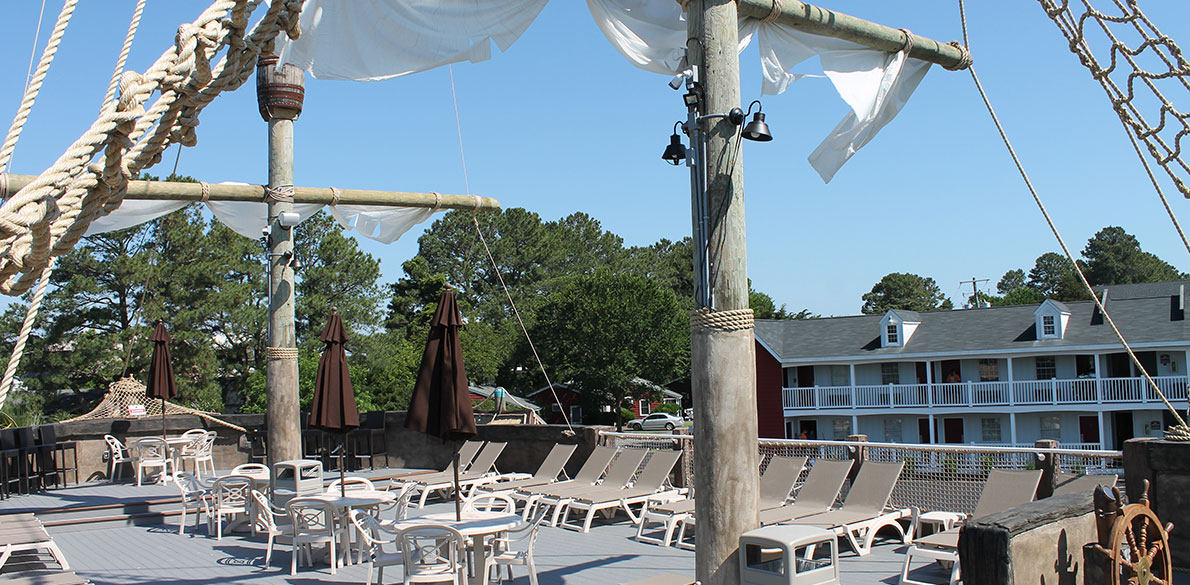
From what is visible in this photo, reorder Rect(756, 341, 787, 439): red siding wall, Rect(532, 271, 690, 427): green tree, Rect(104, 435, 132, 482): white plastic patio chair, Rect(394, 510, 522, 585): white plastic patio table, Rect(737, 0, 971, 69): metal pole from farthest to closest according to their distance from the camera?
1. Rect(532, 271, 690, 427): green tree
2. Rect(756, 341, 787, 439): red siding wall
3. Rect(104, 435, 132, 482): white plastic patio chair
4. Rect(394, 510, 522, 585): white plastic patio table
5. Rect(737, 0, 971, 69): metal pole

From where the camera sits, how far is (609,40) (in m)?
6.50

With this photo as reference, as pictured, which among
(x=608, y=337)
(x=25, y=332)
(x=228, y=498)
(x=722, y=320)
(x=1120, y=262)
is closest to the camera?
(x=25, y=332)

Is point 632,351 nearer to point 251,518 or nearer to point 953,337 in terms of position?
point 953,337

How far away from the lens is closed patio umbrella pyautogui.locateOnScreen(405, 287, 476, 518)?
6.92 m

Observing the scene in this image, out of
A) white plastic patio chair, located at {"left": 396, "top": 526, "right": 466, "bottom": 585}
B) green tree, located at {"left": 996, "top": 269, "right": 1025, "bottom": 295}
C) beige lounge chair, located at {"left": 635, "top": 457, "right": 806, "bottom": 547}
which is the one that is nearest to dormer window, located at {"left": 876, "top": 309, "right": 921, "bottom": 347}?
beige lounge chair, located at {"left": 635, "top": 457, "right": 806, "bottom": 547}

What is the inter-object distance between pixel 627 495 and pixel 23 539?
5247 millimetres

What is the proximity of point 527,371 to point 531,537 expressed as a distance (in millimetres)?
42435

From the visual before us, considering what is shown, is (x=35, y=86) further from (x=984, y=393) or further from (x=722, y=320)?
(x=984, y=393)

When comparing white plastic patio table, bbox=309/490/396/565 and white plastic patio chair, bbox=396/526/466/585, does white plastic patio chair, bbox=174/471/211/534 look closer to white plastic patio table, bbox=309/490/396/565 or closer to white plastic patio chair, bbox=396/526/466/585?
white plastic patio table, bbox=309/490/396/565

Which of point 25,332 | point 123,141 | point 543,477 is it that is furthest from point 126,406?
point 123,141

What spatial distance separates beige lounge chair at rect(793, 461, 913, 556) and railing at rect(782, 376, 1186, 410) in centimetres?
2641

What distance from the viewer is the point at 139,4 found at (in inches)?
103

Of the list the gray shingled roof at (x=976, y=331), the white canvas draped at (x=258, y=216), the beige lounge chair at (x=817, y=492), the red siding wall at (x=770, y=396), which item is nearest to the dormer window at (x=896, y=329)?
the gray shingled roof at (x=976, y=331)

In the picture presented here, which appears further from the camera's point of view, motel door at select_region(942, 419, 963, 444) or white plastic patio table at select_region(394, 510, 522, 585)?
motel door at select_region(942, 419, 963, 444)
